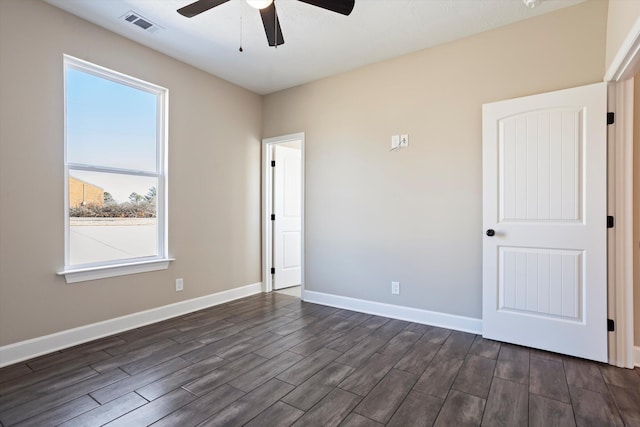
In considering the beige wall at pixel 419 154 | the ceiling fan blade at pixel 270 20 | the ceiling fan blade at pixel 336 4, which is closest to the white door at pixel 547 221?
the beige wall at pixel 419 154

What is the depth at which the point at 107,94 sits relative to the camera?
3035mm

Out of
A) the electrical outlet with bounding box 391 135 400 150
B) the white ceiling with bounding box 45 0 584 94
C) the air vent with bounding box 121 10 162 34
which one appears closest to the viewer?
the white ceiling with bounding box 45 0 584 94

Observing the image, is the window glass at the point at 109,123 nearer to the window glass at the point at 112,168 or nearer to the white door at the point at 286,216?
the window glass at the point at 112,168

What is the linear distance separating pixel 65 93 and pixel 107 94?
360 millimetres

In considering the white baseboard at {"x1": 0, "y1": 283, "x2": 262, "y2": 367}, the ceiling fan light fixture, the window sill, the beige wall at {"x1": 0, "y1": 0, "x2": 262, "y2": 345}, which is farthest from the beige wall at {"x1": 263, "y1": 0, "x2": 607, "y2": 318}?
the ceiling fan light fixture

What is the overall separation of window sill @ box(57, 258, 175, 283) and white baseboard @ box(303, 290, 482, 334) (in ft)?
5.85

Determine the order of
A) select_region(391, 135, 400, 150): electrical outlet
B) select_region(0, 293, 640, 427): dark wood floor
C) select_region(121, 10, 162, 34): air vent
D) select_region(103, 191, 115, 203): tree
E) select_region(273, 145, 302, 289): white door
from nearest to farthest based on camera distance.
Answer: select_region(0, 293, 640, 427): dark wood floor → select_region(121, 10, 162, 34): air vent → select_region(103, 191, 115, 203): tree → select_region(391, 135, 400, 150): electrical outlet → select_region(273, 145, 302, 289): white door

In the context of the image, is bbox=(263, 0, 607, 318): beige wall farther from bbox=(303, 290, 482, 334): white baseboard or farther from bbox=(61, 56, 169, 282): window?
bbox=(61, 56, 169, 282): window

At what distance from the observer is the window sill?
8.97 ft

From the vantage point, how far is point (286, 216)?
489cm

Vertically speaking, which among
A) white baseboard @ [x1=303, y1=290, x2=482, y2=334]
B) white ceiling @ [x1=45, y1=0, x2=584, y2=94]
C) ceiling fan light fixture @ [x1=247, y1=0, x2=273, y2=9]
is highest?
white ceiling @ [x1=45, y1=0, x2=584, y2=94]

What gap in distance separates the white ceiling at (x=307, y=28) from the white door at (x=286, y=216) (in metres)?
1.48

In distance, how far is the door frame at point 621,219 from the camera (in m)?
2.34

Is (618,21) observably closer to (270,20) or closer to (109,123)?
(270,20)
